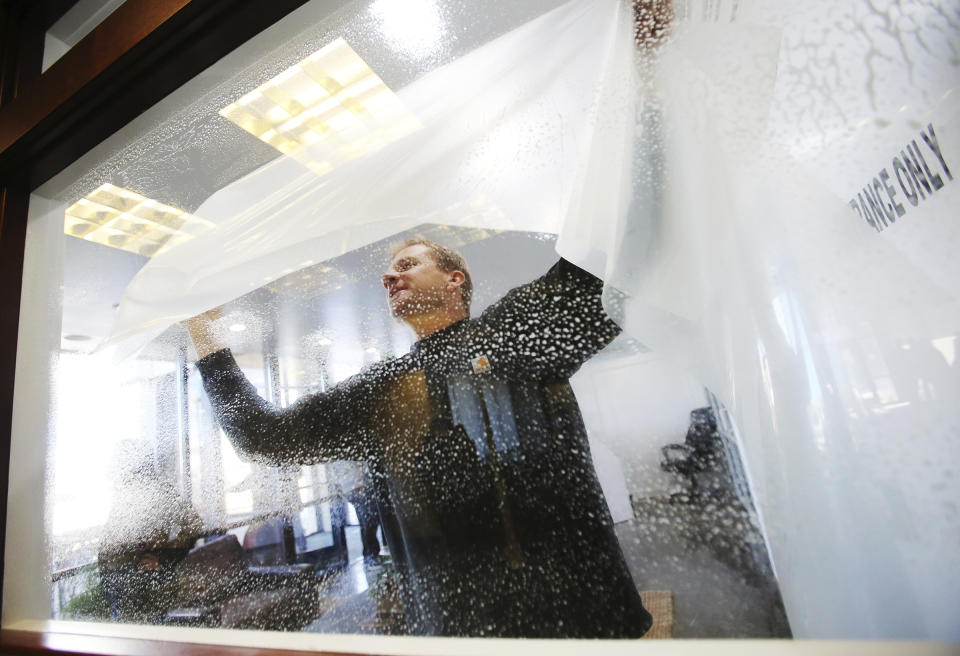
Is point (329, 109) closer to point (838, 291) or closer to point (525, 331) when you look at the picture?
point (525, 331)

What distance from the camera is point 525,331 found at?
1.58ft

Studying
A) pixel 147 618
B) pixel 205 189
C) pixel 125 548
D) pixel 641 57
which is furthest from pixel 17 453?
pixel 641 57

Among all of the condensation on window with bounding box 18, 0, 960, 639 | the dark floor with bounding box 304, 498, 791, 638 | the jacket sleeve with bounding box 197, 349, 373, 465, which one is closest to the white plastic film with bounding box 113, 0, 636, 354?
the condensation on window with bounding box 18, 0, 960, 639

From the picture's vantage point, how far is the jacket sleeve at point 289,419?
1.87 ft

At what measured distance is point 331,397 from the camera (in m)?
0.60

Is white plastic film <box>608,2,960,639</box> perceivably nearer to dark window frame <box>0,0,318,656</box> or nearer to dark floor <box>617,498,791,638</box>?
dark floor <box>617,498,791,638</box>

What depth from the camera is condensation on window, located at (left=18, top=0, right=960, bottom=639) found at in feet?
0.96

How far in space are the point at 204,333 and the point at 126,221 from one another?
12.2 inches

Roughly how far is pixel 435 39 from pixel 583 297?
408 mm

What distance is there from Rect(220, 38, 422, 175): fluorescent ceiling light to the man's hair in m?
0.15

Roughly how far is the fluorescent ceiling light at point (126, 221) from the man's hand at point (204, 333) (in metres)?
0.15

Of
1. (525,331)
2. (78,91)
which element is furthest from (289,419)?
(78,91)

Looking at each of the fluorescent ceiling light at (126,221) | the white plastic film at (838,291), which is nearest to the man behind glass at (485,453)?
the white plastic film at (838,291)

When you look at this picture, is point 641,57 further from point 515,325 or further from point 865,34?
point 515,325
